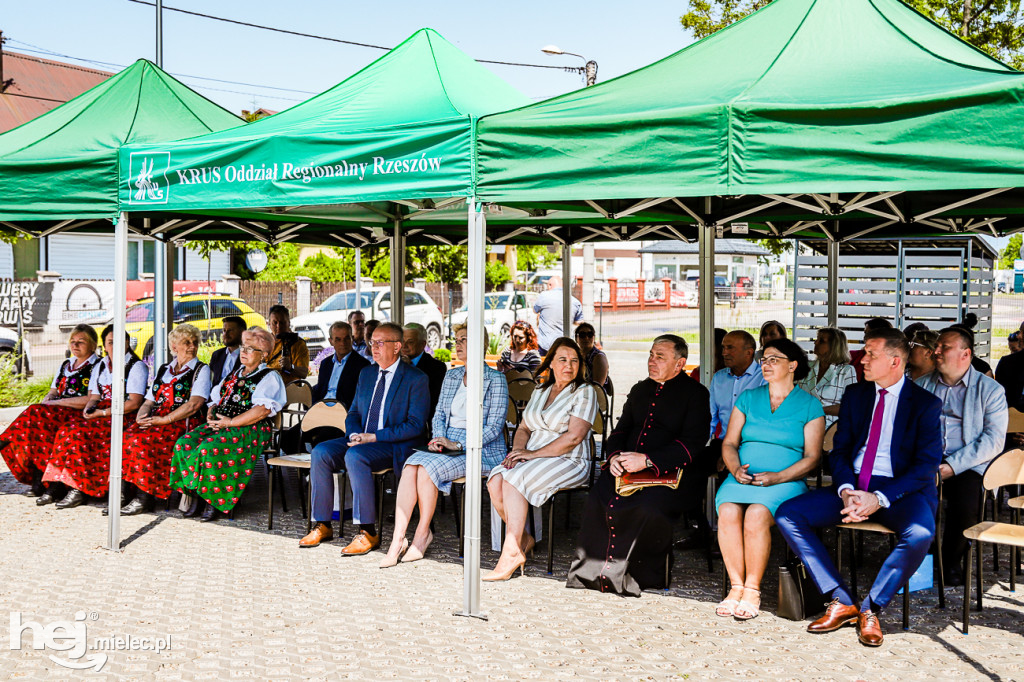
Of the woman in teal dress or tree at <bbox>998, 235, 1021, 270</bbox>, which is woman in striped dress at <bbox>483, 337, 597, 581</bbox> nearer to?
the woman in teal dress

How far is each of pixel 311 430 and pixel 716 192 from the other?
4.15 meters

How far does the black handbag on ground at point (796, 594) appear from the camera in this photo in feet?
16.0

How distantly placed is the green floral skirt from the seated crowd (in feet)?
0.05

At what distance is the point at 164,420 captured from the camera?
712 cm

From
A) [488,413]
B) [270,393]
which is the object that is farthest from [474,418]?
[270,393]

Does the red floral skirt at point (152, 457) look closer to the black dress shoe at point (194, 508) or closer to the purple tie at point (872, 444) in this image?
the black dress shoe at point (194, 508)

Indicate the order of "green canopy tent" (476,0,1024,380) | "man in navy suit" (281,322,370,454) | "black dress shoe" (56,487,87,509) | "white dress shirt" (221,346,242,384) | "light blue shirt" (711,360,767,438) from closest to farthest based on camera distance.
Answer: "green canopy tent" (476,0,1024,380) < "light blue shirt" (711,360,767,438) < "black dress shoe" (56,487,87,509) < "man in navy suit" (281,322,370,454) < "white dress shirt" (221,346,242,384)

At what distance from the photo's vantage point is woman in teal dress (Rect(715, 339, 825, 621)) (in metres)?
4.96

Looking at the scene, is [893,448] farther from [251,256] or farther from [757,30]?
[251,256]

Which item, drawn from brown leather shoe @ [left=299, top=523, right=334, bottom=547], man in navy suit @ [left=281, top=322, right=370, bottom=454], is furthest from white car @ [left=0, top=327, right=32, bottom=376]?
brown leather shoe @ [left=299, top=523, right=334, bottom=547]

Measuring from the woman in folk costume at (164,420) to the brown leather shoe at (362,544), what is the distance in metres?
1.82

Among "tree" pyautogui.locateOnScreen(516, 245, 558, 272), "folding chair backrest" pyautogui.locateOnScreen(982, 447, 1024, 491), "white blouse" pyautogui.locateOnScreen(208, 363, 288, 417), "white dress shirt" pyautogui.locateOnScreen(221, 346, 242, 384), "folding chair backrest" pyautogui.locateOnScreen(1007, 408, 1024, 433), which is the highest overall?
"tree" pyautogui.locateOnScreen(516, 245, 558, 272)

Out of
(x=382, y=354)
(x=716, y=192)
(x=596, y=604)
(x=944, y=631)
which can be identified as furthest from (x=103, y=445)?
(x=944, y=631)

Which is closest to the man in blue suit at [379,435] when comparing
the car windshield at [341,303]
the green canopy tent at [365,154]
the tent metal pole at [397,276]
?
the green canopy tent at [365,154]
